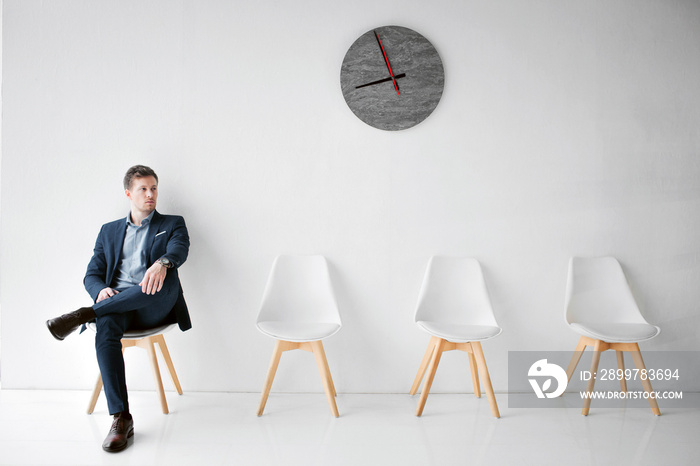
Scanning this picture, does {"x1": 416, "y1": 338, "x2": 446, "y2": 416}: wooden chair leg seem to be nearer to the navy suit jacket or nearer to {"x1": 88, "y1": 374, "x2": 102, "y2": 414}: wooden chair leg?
the navy suit jacket

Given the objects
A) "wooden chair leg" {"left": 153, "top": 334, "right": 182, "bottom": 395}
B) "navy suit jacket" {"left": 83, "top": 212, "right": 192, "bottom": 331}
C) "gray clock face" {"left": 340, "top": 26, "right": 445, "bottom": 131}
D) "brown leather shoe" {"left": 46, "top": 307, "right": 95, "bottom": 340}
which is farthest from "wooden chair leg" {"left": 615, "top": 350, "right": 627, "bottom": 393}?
"brown leather shoe" {"left": 46, "top": 307, "right": 95, "bottom": 340}

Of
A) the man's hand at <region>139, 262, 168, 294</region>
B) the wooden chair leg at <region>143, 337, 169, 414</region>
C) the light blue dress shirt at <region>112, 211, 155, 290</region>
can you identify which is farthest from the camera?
the light blue dress shirt at <region>112, 211, 155, 290</region>

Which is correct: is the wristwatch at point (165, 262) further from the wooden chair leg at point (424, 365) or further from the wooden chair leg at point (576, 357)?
the wooden chair leg at point (576, 357)

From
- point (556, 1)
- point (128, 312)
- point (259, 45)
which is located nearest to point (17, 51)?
point (259, 45)

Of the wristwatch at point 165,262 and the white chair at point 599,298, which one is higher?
the wristwatch at point 165,262

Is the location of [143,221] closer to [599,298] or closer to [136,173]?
[136,173]

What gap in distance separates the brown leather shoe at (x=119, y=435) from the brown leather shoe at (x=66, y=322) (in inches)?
17.3

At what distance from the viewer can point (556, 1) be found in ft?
8.45

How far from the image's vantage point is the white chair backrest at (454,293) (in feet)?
8.21

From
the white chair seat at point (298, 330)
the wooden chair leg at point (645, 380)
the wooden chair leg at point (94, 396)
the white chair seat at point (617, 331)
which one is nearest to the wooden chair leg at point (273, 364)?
the white chair seat at point (298, 330)

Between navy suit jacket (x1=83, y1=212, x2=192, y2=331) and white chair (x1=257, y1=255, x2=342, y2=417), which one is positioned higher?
navy suit jacket (x1=83, y1=212, x2=192, y2=331)

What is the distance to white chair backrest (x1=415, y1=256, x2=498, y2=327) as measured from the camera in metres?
2.50

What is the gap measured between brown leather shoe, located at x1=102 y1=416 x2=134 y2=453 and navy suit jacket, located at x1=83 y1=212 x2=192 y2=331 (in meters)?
0.50

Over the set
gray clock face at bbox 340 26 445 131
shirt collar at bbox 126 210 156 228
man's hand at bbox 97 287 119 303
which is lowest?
man's hand at bbox 97 287 119 303
